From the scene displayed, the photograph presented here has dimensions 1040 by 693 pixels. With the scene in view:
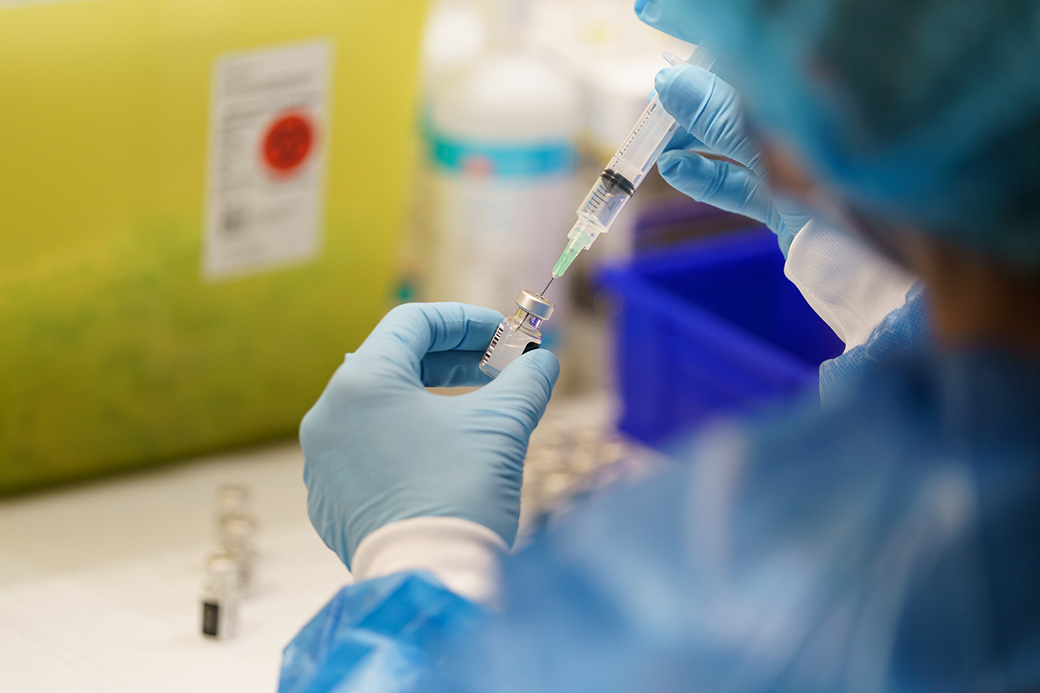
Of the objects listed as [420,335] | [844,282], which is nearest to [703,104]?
[844,282]

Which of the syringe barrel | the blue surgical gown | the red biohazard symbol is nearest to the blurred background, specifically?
the red biohazard symbol

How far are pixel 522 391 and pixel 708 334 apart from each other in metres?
0.61

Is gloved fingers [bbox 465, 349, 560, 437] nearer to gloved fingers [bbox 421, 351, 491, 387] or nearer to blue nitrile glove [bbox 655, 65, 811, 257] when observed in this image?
gloved fingers [bbox 421, 351, 491, 387]

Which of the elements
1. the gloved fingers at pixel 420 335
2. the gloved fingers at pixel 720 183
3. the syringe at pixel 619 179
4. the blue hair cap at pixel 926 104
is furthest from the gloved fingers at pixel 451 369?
the blue hair cap at pixel 926 104

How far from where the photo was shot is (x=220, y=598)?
2.87 feet

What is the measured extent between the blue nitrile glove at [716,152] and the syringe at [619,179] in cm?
2

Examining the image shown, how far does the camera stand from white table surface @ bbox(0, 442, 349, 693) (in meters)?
0.84

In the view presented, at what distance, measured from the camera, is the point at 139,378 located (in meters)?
1.07

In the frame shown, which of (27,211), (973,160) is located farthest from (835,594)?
(27,211)

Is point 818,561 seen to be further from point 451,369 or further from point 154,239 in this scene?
point 154,239

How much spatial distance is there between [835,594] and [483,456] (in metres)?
0.25

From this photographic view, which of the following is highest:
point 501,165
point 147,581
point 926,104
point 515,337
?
point 926,104

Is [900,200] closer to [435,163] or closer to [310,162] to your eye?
[310,162]

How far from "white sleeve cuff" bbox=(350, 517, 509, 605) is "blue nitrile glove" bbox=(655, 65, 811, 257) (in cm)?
33
